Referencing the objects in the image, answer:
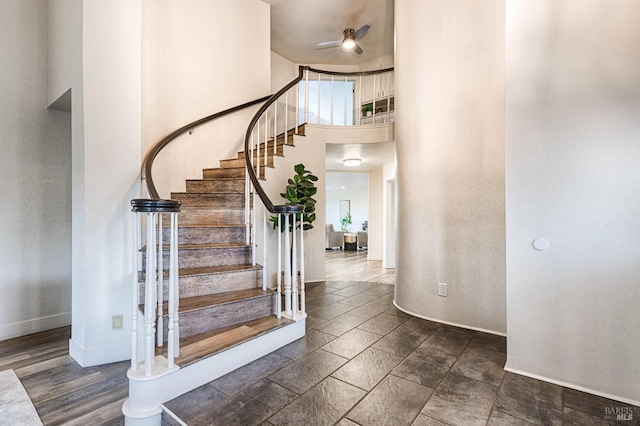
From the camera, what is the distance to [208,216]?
333 cm

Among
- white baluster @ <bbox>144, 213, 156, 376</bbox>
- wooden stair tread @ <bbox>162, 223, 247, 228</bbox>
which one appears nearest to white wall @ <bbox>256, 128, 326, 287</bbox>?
wooden stair tread @ <bbox>162, 223, 247, 228</bbox>

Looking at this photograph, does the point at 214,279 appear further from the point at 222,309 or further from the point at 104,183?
the point at 104,183

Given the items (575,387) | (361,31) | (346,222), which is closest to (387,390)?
(575,387)

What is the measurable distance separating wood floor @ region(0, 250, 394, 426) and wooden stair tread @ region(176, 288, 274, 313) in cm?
62

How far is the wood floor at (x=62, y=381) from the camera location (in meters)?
1.80

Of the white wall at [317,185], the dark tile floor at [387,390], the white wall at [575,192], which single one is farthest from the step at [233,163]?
the white wall at [575,192]

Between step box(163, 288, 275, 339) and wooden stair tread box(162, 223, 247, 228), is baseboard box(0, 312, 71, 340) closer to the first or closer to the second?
wooden stair tread box(162, 223, 247, 228)

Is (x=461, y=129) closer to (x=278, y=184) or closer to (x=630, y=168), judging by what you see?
(x=630, y=168)

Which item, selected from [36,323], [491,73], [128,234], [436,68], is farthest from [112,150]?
[491,73]

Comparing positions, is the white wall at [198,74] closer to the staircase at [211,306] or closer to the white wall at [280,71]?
the staircase at [211,306]

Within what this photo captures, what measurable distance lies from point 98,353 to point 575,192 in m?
3.60

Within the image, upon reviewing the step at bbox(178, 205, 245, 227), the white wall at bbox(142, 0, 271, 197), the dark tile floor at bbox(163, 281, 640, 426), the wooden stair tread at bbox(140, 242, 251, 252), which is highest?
the white wall at bbox(142, 0, 271, 197)

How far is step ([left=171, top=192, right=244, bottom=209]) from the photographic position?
3448 millimetres

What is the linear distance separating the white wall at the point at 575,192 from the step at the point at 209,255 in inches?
88.3
